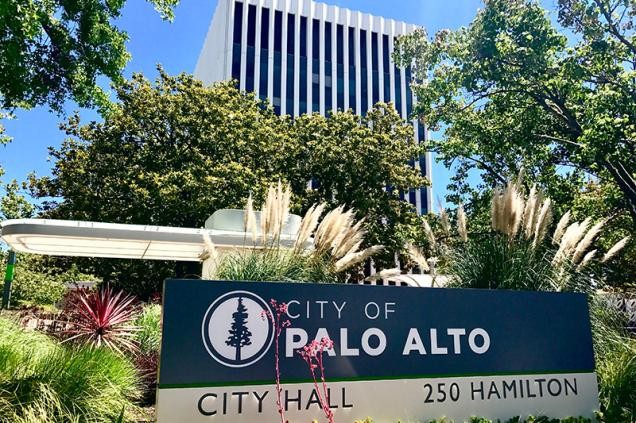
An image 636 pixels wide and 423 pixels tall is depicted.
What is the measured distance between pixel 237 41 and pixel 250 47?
42.9 inches

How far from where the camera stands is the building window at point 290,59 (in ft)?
126

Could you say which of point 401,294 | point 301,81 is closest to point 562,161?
point 401,294

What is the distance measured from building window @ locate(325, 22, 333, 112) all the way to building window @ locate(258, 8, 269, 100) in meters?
5.25

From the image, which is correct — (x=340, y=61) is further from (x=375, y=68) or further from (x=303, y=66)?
(x=303, y=66)

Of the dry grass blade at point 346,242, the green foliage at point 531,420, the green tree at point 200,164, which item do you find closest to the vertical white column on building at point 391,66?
the green tree at point 200,164

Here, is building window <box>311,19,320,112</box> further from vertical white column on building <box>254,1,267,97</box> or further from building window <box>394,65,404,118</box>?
building window <box>394,65,404,118</box>

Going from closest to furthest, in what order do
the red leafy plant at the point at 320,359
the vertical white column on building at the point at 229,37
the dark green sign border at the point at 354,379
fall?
1. the red leafy plant at the point at 320,359
2. the dark green sign border at the point at 354,379
3. the vertical white column on building at the point at 229,37

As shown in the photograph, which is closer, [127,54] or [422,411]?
[422,411]

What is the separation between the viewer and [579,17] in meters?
9.95

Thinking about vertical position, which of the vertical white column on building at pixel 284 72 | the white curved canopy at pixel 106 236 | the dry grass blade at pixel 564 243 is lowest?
the dry grass blade at pixel 564 243

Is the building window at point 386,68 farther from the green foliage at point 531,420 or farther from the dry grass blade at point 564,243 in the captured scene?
the green foliage at point 531,420

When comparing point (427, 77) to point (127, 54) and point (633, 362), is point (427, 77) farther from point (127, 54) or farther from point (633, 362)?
point (633, 362)

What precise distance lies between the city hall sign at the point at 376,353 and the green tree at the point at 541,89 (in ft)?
18.8

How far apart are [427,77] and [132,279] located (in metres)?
12.8
